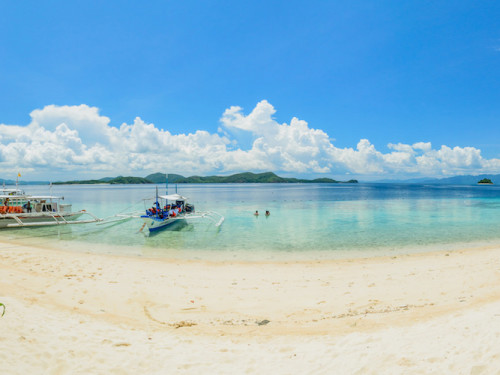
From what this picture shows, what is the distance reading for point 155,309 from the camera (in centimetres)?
827

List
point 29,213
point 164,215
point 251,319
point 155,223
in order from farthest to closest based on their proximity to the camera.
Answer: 1. point 29,213
2. point 164,215
3. point 155,223
4. point 251,319

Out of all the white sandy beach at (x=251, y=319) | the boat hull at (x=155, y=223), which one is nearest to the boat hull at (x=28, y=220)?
the boat hull at (x=155, y=223)

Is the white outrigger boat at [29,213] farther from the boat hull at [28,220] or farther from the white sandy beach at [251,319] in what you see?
the white sandy beach at [251,319]

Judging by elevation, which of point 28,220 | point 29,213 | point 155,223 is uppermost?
point 29,213

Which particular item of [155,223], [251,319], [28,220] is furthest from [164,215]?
[251,319]

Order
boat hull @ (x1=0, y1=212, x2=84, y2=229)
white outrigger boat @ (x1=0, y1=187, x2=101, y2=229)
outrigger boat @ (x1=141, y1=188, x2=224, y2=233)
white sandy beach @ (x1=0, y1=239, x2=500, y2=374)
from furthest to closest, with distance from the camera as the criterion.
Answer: white outrigger boat @ (x1=0, y1=187, x2=101, y2=229)
boat hull @ (x1=0, y1=212, x2=84, y2=229)
outrigger boat @ (x1=141, y1=188, x2=224, y2=233)
white sandy beach @ (x1=0, y1=239, x2=500, y2=374)

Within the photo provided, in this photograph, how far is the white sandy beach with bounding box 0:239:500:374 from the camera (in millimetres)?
4832

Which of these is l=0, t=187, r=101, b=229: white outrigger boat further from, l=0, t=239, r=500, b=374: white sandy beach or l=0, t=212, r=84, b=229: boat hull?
l=0, t=239, r=500, b=374: white sandy beach

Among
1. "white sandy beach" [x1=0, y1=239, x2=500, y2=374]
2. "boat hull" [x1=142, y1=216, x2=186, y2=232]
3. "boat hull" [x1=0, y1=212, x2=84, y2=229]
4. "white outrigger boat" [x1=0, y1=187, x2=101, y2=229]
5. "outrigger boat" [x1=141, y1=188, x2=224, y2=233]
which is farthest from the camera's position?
"white outrigger boat" [x1=0, y1=187, x2=101, y2=229]

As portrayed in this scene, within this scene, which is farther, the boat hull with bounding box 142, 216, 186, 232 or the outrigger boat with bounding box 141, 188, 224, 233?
the outrigger boat with bounding box 141, 188, 224, 233

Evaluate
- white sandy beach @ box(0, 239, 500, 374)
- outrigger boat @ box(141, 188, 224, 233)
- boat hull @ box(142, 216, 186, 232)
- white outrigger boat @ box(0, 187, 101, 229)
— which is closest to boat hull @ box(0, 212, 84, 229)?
white outrigger boat @ box(0, 187, 101, 229)

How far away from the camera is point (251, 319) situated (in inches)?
300

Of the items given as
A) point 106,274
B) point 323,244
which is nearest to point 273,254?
point 323,244

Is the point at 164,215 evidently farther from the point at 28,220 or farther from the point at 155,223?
the point at 28,220
